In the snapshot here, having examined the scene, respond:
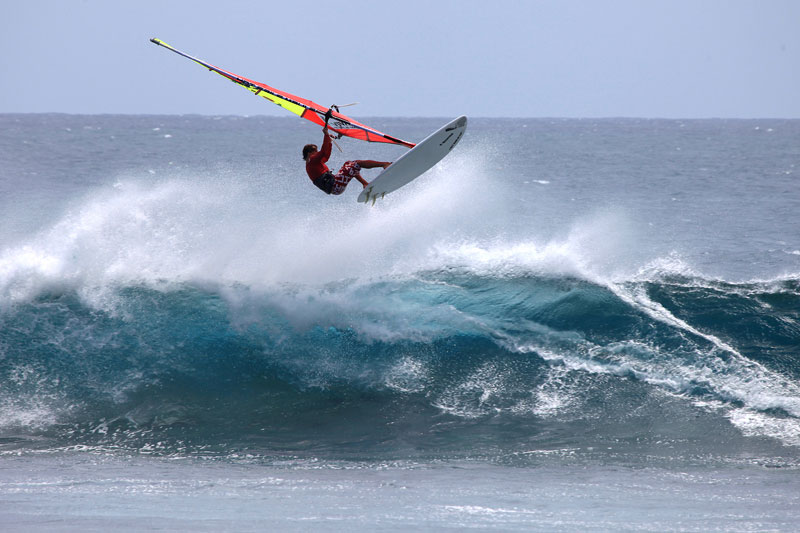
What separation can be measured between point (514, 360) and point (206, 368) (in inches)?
140

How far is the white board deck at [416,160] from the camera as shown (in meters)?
7.71

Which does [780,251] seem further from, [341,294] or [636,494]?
[636,494]

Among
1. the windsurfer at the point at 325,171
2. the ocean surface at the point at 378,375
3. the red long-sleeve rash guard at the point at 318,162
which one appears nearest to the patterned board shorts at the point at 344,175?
the windsurfer at the point at 325,171

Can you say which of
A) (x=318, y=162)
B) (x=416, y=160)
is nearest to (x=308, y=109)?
(x=318, y=162)

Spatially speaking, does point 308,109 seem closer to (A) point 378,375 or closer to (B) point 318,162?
(B) point 318,162

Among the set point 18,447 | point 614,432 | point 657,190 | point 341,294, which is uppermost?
point 657,190

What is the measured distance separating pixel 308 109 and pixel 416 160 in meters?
1.22

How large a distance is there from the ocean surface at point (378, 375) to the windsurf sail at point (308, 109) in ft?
8.56

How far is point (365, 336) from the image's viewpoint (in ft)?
30.0

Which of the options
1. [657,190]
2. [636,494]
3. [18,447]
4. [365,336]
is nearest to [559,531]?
[636,494]

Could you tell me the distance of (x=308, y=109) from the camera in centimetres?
772

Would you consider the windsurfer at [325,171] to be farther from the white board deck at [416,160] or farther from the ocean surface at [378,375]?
the ocean surface at [378,375]

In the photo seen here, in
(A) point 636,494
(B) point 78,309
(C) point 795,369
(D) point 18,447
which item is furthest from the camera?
(B) point 78,309

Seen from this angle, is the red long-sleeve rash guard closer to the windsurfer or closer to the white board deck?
the windsurfer
